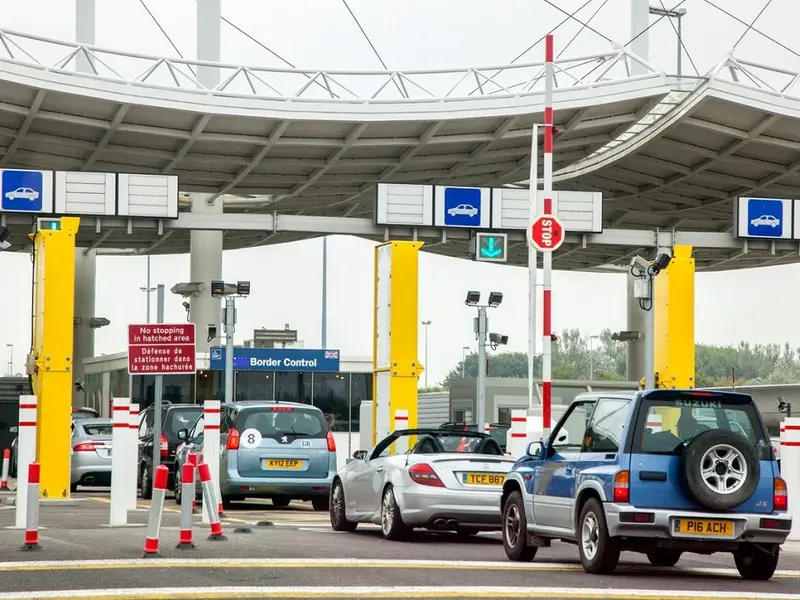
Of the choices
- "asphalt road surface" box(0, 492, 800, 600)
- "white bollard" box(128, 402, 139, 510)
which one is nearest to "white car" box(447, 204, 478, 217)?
"white bollard" box(128, 402, 139, 510)

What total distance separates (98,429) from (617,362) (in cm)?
13449

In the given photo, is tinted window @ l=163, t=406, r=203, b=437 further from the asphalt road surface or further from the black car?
the asphalt road surface

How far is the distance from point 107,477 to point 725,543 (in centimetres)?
1884

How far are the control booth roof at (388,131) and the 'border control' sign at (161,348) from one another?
1208 centimetres

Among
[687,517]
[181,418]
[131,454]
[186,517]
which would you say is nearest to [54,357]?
[181,418]

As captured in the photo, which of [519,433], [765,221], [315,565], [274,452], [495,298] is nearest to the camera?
[315,565]

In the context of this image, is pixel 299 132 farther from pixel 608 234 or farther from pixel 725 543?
pixel 725 543

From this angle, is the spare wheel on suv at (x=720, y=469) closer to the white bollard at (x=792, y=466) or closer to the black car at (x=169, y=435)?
the white bollard at (x=792, y=466)

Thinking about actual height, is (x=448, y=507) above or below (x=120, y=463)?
below

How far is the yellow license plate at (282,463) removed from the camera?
2184 cm

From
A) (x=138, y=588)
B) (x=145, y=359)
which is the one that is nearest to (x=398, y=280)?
(x=145, y=359)

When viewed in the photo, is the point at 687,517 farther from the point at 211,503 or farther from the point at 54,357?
the point at 54,357

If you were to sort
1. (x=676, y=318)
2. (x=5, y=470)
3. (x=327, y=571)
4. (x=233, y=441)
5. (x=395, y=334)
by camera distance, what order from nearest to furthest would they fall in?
(x=327, y=571)
(x=233, y=441)
(x=676, y=318)
(x=395, y=334)
(x=5, y=470)

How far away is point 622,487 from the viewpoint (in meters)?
11.5
